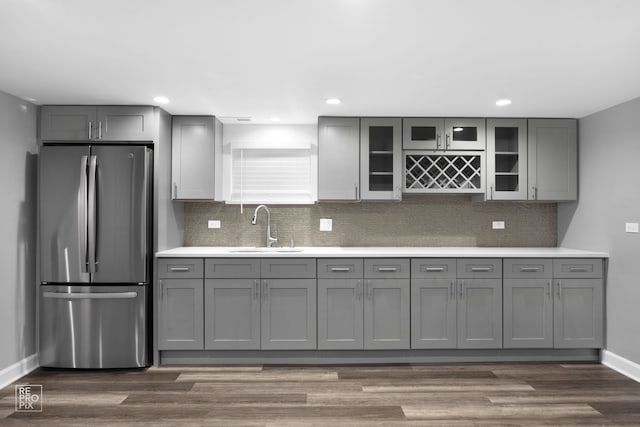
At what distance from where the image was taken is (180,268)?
3.74 meters

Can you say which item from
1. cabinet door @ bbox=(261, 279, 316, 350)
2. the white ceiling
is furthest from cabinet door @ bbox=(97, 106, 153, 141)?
cabinet door @ bbox=(261, 279, 316, 350)

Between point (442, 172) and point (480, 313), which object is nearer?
point (480, 313)

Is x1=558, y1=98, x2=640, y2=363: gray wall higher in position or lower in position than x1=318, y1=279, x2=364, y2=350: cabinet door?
higher

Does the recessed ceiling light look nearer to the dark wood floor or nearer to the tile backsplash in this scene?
the tile backsplash

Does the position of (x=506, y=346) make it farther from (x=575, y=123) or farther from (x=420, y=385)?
(x=575, y=123)

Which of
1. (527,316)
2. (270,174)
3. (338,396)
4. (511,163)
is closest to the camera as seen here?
(338,396)

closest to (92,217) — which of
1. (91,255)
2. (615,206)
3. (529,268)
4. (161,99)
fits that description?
(91,255)

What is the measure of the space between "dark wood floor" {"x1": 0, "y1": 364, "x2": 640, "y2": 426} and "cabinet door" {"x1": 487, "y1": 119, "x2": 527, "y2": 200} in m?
1.60

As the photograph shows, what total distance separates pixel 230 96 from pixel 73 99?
1331 millimetres

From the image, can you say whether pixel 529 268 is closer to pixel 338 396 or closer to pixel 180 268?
pixel 338 396

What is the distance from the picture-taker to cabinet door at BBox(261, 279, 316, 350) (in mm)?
3740

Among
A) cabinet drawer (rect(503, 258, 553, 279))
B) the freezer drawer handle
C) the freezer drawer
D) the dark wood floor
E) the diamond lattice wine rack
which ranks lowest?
the dark wood floor

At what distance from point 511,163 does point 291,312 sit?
259 centimetres

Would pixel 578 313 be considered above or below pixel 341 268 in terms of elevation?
below
